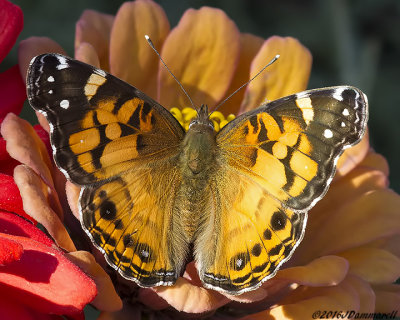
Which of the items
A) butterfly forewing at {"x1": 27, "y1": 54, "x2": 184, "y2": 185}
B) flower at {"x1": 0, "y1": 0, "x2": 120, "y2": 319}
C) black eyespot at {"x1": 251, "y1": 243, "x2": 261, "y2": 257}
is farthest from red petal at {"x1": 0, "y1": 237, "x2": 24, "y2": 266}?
black eyespot at {"x1": 251, "y1": 243, "x2": 261, "y2": 257}

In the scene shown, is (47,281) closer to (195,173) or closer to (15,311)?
(15,311)

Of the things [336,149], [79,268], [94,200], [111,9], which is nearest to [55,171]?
[94,200]

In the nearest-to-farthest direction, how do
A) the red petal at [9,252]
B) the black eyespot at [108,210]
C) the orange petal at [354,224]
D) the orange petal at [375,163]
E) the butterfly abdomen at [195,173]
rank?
the red petal at [9,252]
the black eyespot at [108,210]
the butterfly abdomen at [195,173]
the orange petal at [354,224]
the orange petal at [375,163]

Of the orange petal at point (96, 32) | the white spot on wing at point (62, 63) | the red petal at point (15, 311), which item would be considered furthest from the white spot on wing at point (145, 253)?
the orange petal at point (96, 32)

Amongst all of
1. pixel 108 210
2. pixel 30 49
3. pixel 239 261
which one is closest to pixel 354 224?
pixel 239 261

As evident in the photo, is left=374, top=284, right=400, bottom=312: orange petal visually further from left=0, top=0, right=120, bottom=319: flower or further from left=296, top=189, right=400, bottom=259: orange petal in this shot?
left=0, top=0, right=120, bottom=319: flower

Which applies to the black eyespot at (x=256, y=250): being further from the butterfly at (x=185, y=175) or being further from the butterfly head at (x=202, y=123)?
the butterfly head at (x=202, y=123)

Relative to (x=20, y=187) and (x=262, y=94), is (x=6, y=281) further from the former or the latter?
(x=262, y=94)
